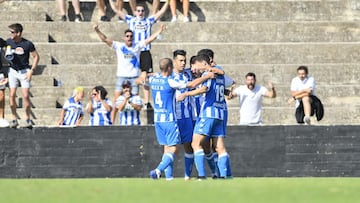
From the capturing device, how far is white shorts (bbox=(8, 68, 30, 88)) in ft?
77.0

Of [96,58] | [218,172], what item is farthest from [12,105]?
[218,172]

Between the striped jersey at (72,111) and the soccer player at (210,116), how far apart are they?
5.35 m

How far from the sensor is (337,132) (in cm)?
2305

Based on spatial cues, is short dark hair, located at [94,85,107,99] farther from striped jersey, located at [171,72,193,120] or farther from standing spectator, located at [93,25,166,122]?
striped jersey, located at [171,72,193,120]

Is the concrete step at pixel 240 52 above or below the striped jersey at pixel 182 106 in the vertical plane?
above

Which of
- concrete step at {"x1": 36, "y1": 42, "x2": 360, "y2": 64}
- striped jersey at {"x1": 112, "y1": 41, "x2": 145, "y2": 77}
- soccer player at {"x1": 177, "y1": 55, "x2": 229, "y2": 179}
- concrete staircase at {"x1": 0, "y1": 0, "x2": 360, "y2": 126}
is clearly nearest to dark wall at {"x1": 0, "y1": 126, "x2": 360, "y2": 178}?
concrete staircase at {"x1": 0, "y1": 0, "x2": 360, "y2": 126}

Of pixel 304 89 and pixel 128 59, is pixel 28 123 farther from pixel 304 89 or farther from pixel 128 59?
pixel 304 89

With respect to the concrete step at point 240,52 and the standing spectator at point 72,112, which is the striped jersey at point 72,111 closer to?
the standing spectator at point 72,112

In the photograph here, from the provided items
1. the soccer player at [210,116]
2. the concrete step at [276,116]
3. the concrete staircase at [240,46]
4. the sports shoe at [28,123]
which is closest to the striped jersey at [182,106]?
the soccer player at [210,116]

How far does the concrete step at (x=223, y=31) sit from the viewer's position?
2758 centimetres

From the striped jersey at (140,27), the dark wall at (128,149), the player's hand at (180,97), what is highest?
the striped jersey at (140,27)

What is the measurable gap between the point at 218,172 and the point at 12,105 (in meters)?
5.59

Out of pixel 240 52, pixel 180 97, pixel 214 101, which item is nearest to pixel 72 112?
pixel 240 52

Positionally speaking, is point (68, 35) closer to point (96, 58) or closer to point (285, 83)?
point (96, 58)
